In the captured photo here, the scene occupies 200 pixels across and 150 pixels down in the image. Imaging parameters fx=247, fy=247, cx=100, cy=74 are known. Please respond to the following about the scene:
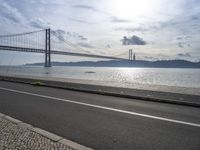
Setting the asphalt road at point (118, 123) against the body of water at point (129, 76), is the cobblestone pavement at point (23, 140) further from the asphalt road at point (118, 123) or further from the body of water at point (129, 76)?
the body of water at point (129, 76)

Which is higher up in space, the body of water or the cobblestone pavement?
the cobblestone pavement

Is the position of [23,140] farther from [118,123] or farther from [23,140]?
[118,123]

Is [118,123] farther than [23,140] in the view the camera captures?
Yes

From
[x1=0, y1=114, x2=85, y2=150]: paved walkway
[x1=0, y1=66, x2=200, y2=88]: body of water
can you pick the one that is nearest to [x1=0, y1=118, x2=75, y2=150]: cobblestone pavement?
[x1=0, y1=114, x2=85, y2=150]: paved walkway

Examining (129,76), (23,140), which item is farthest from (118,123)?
(129,76)

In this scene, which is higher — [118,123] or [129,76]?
[118,123]

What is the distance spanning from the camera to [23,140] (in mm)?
4973

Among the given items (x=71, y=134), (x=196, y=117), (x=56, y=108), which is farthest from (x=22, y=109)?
(x=196, y=117)

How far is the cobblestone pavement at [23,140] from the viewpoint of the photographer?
181 inches

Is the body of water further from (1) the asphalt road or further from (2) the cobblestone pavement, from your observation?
(2) the cobblestone pavement

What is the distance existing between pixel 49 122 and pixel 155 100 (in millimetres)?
5515

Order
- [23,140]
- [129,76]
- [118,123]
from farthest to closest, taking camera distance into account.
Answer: [129,76] < [118,123] < [23,140]

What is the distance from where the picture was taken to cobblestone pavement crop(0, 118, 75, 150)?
460cm

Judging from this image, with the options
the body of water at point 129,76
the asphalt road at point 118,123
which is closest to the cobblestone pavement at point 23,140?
the asphalt road at point 118,123
